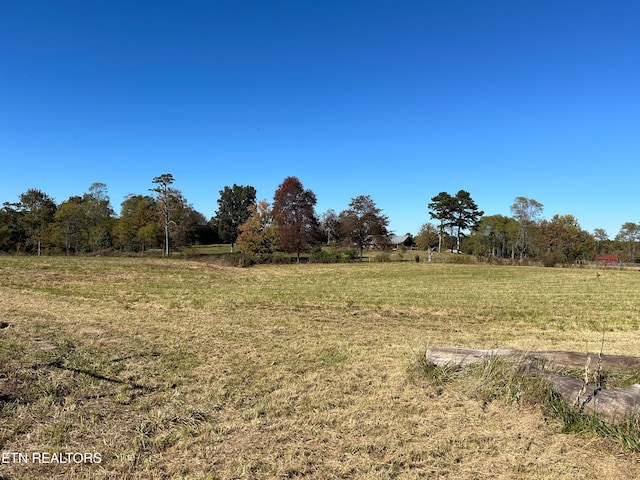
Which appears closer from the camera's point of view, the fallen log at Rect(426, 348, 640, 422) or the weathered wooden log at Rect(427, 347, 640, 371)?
the fallen log at Rect(426, 348, 640, 422)

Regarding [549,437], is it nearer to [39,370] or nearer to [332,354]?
[332,354]

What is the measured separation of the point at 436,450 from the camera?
11.8ft

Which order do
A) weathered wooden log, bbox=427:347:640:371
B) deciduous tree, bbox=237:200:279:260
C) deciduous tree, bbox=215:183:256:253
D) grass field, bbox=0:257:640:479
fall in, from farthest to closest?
deciduous tree, bbox=215:183:256:253, deciduous tree, bbox=237:200:279:260, weathered wooden log, bbox=427:347:640:371, grass field, bbox=0:257:640:479

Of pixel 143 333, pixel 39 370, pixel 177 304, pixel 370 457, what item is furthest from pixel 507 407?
pixel 177 304

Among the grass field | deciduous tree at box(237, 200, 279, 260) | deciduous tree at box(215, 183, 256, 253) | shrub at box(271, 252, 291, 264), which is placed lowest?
the grass field

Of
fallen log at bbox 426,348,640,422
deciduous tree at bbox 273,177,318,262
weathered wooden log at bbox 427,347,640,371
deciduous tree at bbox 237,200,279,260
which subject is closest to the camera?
fallen log at bbox 426,348,640,422

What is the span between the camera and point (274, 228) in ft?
139

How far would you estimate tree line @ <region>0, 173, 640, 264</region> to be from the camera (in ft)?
132

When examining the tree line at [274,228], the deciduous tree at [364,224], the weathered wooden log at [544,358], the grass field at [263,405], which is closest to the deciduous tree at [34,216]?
the tree line at [274,228]

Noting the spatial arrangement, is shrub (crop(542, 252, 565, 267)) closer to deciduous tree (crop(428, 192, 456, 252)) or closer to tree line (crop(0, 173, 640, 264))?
tree line (crop(0, 173, 640, 264))

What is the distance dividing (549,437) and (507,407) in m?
0.67

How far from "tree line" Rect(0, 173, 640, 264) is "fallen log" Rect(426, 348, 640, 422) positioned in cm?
3377

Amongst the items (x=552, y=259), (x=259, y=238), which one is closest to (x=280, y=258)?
(x=259, y=238)

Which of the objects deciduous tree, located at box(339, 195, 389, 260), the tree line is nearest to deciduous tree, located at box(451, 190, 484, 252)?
the tree line
